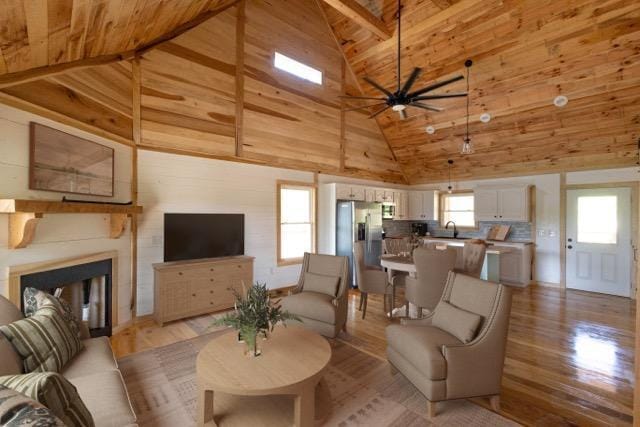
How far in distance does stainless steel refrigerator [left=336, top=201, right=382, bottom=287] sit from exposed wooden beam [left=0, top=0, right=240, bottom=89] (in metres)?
3.71

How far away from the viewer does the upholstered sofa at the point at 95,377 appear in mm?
1478

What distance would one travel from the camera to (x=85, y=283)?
3.35 m

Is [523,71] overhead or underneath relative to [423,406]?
overhead

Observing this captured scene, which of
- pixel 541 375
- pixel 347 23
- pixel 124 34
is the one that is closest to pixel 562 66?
pixel 347 23

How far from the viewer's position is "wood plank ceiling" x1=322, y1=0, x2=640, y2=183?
12.3 feet

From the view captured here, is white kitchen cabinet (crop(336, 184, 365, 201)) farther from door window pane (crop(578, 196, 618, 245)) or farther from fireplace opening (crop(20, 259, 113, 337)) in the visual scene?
door window pane (crop(578, 196, 618, 245))

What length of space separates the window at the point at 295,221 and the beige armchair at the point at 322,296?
166 cm

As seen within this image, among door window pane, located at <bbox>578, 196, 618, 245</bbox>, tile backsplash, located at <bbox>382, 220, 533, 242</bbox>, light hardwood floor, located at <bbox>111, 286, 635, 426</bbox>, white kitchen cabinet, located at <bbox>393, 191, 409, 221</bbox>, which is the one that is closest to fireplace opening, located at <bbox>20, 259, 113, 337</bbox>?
light hardwood floor, located at <bbox>111, 286, 635, 426</bbox>

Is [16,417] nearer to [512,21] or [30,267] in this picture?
[30,267]

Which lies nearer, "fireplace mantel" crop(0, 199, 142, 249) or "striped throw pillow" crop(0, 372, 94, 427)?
"striped throw pillow" crop(0, 372, 94, 427)

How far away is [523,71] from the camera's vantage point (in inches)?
173

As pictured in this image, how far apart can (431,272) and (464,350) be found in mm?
1546

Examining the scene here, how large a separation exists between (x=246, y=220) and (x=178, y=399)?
295 cm

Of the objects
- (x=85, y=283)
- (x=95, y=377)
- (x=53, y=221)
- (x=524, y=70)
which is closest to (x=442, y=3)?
(x=524, y=70)
